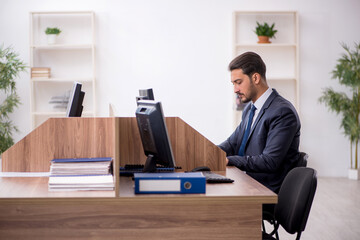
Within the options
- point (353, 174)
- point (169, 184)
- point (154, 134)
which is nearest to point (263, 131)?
point (154, 134)

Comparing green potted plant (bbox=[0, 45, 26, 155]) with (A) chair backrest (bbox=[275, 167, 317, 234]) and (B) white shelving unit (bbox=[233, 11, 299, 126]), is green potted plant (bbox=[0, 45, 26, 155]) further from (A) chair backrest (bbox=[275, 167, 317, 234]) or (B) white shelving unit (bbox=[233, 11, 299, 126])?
(A) chair backrest (bbox=[275, 167, 317, 234])

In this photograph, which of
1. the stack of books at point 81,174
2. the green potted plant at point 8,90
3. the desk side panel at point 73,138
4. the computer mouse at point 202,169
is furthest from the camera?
the green potted plant at point 8,90

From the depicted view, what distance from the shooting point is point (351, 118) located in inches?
263

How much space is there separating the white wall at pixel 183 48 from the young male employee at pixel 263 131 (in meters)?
3.71

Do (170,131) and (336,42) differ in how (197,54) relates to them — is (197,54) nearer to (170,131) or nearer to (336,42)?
(336,42)

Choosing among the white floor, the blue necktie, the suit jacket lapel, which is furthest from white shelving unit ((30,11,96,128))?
the suit jacket lapel

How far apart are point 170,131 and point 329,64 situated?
16.4ft

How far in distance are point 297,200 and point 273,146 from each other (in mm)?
655

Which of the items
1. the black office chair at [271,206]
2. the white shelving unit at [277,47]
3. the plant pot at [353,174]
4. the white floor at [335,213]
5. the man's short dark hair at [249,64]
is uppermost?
the white shelving unit at [277,47]

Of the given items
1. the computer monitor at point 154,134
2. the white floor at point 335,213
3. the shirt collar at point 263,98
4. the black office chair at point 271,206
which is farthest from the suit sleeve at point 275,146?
the white floor at point 335,213

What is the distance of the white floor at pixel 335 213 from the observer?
4.04m

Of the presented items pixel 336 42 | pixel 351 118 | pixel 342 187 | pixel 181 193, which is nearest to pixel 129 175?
pixel 181 193

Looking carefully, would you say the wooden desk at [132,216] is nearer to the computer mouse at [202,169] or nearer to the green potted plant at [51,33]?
the computer mouse at [202,169]

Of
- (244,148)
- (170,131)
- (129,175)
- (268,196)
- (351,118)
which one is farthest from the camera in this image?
(351,118)
